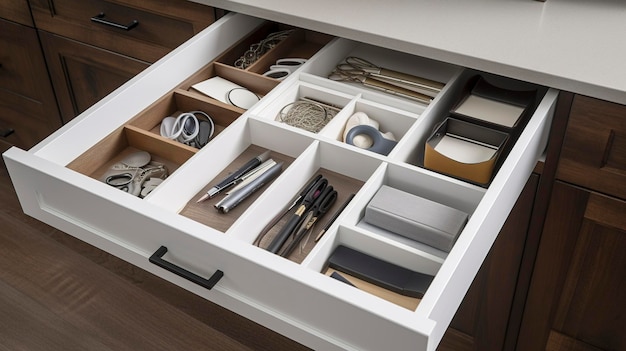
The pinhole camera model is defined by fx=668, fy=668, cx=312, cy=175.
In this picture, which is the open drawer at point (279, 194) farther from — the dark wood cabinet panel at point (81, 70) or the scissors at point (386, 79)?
the dark wood cabinet panel at point (81, 70)

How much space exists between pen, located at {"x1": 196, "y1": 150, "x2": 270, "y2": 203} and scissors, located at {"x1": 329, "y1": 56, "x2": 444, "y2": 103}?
0.28 m

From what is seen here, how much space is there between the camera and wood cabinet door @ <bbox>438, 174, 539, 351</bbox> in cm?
123

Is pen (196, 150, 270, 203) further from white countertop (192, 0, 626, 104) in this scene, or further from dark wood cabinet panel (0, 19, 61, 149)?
dark wood cabinet panel (0, 19, 61, 149)

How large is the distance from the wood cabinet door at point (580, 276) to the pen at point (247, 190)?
19.0 inches

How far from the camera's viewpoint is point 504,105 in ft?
3.83

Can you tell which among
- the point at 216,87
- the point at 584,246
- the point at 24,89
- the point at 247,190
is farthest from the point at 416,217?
the point at 24,89

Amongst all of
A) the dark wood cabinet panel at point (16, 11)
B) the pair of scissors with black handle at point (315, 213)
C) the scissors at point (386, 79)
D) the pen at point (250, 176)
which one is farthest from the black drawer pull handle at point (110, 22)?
the pair of scissors with black handle at point (315, 213)

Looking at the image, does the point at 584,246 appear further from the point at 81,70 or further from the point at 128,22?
the point at 81,70

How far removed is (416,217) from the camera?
0.97m

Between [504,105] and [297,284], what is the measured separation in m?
0.57

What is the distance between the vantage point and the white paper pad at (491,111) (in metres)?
1.14

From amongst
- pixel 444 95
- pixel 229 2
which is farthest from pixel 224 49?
pixel 444 95

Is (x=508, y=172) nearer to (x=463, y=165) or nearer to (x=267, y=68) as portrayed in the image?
(x=463, y=165)

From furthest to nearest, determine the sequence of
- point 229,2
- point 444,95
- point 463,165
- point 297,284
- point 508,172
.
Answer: point 229,2, point 444,95, point 463,165, point 508,172, point 297,284
